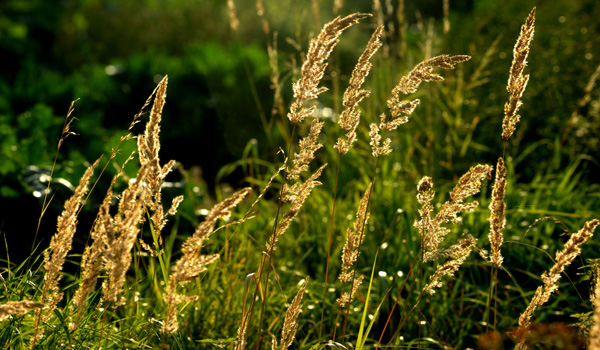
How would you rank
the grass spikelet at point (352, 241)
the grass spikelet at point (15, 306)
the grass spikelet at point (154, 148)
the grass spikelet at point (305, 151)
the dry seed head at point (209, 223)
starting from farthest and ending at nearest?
the grass spikelet at point (352, 241) < the grass spikelet at point (305, 151) < the grass spikelet at point (154, 148) < the dry seed head at point (209, 223) < the grass spikelet at point (15, 306)

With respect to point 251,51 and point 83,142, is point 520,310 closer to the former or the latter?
point 83,142

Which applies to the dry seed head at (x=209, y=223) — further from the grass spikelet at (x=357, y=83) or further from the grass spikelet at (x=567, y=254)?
the grass spikelet at (x=567, y=254)

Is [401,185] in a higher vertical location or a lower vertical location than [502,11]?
lower

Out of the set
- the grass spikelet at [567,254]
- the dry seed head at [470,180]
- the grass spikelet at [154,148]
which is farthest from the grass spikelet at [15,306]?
the grass spikelet at [567,254]

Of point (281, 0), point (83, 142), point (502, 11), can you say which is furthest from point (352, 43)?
point (83, 142)

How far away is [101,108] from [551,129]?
13.3ft

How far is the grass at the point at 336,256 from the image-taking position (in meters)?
1.69

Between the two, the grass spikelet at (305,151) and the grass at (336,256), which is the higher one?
the grass spikelet at (305,151)

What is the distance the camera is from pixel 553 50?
5.64m

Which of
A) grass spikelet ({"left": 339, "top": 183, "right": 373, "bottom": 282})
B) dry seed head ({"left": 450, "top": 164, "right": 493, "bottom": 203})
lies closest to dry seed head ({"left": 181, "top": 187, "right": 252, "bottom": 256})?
grass spikelet ({"left": 339, "top": 183, "right": 373, "bottom": 282})

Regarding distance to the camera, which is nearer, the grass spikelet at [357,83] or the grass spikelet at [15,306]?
the grass spikelet at [15,306]

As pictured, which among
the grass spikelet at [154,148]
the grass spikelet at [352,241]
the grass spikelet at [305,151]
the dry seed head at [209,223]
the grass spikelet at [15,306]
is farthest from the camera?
the grass spikelet at [352,241]

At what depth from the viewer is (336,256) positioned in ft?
11.2

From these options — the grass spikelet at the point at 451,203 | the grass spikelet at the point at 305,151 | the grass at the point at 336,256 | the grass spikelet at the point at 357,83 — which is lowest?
the grass at the point at 336,256
